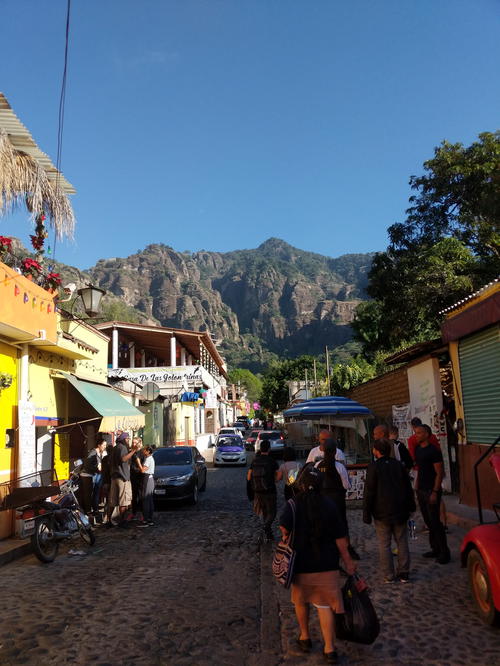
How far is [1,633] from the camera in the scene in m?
4.64

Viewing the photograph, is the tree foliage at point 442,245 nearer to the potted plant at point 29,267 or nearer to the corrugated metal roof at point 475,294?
the corrugated metal roof at point 475,294

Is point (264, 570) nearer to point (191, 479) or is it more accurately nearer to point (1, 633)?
point (1, 633)

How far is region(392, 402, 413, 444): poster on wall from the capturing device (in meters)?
14.0

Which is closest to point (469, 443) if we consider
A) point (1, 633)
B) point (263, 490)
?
point (263, 490)

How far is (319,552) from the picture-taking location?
3.78m

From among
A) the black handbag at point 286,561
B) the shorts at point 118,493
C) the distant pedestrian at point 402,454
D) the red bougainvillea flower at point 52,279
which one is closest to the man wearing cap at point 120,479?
the shorts at point 118,493

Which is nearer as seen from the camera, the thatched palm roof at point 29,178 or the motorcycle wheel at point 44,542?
the motorcycle wheel at point 44,542

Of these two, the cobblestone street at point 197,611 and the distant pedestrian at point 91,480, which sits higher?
the distant pedestrian at point 91,480

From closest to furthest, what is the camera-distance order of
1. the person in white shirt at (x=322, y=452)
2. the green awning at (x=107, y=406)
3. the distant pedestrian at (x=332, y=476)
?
the distant pedestrian at (x=332, y=476) → the person in white shirt at (x=322, y=452) → the green awning at (x=107, y=406)

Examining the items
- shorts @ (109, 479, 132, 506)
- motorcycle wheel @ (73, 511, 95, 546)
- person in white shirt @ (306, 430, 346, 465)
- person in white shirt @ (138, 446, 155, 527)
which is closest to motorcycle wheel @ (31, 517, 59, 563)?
motorcycle wheel @ (73, 511, 95, 546)

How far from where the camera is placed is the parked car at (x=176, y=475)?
12242 mm

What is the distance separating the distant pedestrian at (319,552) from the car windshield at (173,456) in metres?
10.0

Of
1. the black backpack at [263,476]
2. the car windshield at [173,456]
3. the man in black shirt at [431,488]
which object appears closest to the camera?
the man in black shirt at [431,488]

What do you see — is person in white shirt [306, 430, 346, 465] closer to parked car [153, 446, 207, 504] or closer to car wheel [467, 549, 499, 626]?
car wheel [467, 549, 499, 626]
